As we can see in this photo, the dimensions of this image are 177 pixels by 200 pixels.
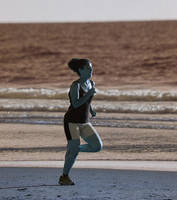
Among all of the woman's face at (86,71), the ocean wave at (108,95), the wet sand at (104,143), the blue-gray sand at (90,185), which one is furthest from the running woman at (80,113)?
the ocean wave at (108,95)

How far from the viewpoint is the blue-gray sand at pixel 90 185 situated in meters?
6.27

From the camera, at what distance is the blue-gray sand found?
20.6 feet

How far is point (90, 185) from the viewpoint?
6.85 metres

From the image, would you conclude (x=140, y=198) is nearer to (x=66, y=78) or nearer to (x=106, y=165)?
(x=106, y=165)

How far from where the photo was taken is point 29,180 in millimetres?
7133

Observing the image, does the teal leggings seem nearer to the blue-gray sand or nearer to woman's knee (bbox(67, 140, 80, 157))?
woman's knee (bbox(67, 140, 80, 157))

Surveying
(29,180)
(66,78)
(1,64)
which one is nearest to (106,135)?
(29,180)

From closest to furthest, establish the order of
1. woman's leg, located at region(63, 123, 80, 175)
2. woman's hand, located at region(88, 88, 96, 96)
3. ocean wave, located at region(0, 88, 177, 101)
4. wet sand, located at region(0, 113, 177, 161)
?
woman's hand, located at region(88, 88, 96, 96) < woman's leg, located at region(63, 123, 80, 175) < wet sand, located at region(0, 113, 177, 161) < ocean wave, located at region(0, 88, 177, 101)

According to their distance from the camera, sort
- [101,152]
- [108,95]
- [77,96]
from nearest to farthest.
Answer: [77,96], [101,152], [108,95]

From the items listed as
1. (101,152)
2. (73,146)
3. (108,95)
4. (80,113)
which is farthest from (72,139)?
(108,95)

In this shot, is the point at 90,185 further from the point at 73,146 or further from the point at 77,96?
the point at 77,96

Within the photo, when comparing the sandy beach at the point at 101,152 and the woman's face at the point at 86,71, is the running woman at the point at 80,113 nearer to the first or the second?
the woman's face at the point at 86,71

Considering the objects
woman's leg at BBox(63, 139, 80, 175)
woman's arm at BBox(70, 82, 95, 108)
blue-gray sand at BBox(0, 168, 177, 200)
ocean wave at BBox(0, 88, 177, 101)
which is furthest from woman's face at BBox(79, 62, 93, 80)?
ocean wave at BBox(0, 88, 177, 101)

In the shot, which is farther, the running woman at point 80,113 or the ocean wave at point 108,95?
the ocean wave at point 108,95
